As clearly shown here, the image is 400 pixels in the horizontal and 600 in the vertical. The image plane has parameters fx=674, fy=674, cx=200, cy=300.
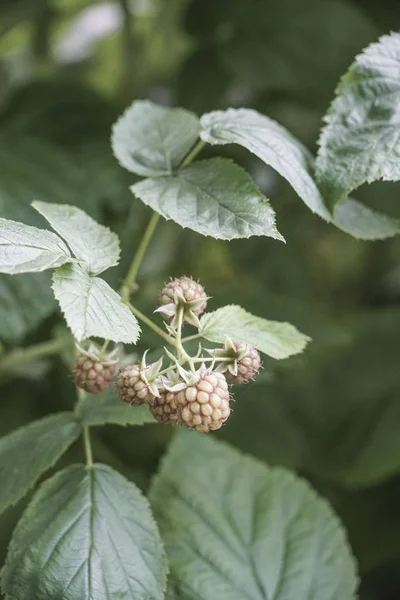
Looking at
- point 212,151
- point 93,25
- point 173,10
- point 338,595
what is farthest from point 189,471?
point 93,25

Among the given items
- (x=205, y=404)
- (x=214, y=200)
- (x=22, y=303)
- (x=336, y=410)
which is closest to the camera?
(x=205, y=404)

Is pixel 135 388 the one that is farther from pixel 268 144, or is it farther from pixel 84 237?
pixel 268 144

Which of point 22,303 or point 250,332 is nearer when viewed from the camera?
point 250,332

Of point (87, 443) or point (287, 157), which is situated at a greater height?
point (287, 157)

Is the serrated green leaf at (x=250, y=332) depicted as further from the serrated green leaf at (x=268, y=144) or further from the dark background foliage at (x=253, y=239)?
the dark background foliage at (x=253, y=239)

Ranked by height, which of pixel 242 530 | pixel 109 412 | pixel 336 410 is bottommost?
pixel 336 410

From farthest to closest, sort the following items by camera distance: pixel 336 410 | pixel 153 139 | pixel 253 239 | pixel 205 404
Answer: pixel 253 239, pixel 336 410, pixel 153 139, pixel 205 404

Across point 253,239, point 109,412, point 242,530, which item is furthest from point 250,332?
point 253,239
